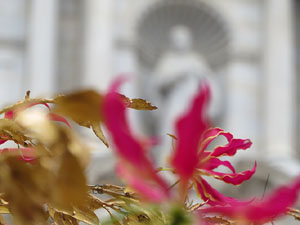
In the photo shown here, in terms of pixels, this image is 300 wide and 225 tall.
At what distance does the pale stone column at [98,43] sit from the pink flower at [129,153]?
274 cm

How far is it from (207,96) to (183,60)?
3.10 metres

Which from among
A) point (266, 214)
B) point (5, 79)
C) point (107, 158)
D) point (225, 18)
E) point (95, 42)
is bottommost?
point (266, 214)

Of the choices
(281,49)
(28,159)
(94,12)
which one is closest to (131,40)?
(94,12)

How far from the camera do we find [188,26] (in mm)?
3568

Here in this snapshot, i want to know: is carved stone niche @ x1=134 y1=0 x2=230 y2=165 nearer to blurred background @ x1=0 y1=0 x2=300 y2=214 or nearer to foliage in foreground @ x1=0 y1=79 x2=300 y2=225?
blurred background @ x1=0 y1=0 x2=300 y2=214

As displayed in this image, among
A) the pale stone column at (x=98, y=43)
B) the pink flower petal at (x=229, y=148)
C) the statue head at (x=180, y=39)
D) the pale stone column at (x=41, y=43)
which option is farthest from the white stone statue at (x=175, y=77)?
the pink flower petal at (x=229, y=148)

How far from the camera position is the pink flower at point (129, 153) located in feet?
0.37

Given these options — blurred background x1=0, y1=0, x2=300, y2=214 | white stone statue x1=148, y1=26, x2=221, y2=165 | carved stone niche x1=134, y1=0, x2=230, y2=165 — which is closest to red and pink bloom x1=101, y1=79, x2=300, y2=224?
blurred background x1=0, y1=0, x2=300, y2=214

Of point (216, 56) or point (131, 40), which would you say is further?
point (216, 56)

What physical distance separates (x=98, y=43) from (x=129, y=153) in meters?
2.85

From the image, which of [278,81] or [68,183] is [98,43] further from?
[68,183]

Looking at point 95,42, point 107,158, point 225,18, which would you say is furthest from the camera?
point 225,18

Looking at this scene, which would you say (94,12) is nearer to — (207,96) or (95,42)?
(95,42)

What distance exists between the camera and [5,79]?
2.95 metres
